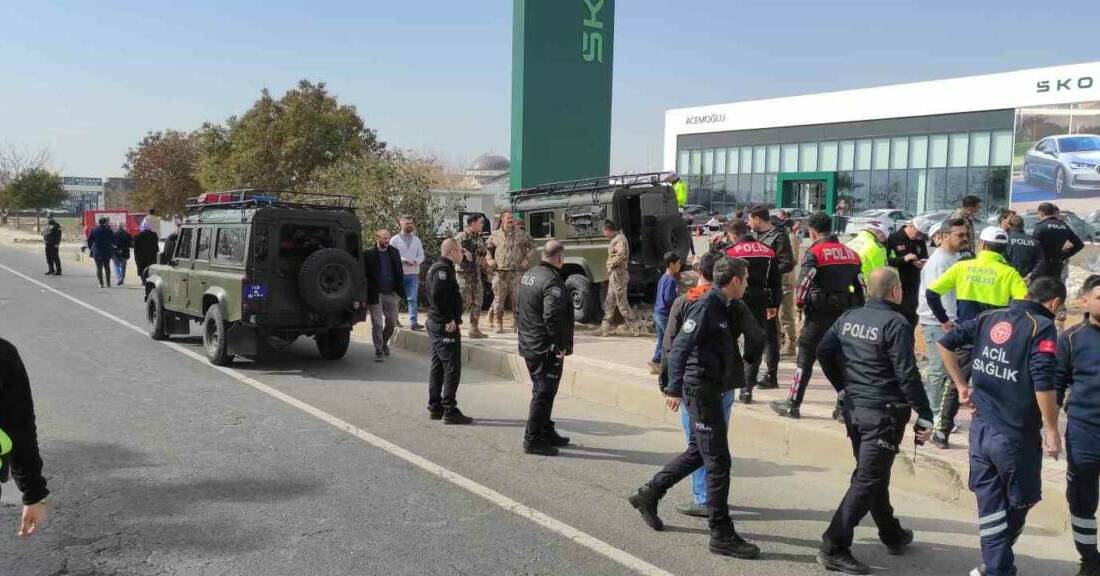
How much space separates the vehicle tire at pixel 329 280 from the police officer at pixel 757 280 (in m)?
4.52

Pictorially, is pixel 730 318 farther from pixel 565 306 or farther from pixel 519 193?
pixel 519 193

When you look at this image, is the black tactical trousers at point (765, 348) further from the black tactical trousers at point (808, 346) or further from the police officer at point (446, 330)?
the police officer at point (446, 330)

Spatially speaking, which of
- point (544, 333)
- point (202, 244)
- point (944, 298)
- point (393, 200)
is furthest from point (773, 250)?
point (393, 200)

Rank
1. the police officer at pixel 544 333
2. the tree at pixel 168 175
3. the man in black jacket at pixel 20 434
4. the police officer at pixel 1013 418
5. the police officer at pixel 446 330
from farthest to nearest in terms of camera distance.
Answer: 1. the tree at pixel 168 175
2. the police officer at pixel 446 330
3. the police officer at pixel 544 333
4. the police officer at pixel 1013 418
5. the man in black jacket at pixel 20 434

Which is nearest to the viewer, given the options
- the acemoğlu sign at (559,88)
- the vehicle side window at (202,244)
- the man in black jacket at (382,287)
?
the vehicle side window at (202,244)

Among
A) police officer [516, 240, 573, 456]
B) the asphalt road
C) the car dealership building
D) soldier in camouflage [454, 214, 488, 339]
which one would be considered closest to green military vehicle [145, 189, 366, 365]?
the asphalt road

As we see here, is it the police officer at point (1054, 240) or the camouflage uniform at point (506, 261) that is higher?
the police officer at point (1054, 240)

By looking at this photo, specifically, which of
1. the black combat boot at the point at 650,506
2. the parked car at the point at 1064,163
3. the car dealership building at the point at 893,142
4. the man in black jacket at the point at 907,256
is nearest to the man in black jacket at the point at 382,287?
the man in black jacket at the point at 907,256

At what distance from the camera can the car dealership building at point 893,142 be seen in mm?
42688

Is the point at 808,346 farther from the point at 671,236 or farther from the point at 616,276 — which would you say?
the point at 671,236

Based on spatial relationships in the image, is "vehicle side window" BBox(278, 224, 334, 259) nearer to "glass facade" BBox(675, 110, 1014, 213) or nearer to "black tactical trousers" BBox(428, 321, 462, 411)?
"black tactical trousers" BBox(428, 321, 462, 411)

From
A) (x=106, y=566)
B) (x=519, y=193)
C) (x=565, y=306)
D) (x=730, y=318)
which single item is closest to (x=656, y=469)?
(x=565, y=306)

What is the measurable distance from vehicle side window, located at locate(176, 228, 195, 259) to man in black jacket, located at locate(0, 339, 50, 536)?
28.3 ft

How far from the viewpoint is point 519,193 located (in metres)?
14.5
